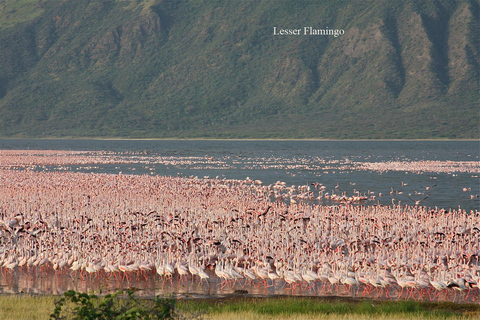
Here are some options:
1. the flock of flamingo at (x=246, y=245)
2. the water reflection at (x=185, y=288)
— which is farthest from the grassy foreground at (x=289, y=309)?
the flock of flamingo at (x=246, y=245)

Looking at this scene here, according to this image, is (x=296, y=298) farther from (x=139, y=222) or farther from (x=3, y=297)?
(x=139, y=222)

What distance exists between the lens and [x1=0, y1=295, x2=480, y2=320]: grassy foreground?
15.8 m

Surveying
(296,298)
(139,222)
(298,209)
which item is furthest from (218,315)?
(298,209)

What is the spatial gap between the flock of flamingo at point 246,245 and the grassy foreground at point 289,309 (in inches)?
55.0

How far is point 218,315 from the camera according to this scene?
15.8 m

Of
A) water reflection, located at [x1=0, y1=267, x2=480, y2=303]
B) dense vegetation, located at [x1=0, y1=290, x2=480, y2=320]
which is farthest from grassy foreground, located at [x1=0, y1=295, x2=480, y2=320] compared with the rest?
water reflection, located at [x1=0, y1=267, x2=480, y2=303]

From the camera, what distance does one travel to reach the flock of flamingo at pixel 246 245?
64.7 feet

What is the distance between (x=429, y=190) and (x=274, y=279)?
31235mm

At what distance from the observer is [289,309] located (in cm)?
1677

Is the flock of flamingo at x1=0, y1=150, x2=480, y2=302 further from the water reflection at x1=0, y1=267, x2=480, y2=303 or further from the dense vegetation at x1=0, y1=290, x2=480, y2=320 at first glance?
the dense vegetation at x1=0, y1=290, x2=480, y2=320

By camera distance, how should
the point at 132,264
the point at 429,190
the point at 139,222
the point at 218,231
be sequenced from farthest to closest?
the point at 429,190 → the point at 139,222 → the point at 218,231 → the point at 132,264

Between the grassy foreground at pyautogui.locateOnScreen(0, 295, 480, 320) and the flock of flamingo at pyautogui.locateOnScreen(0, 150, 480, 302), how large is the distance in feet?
4.59

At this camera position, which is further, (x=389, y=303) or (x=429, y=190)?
(x=429, y=190)

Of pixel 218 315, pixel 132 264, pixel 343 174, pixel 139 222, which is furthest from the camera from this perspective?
pixel 343 174
